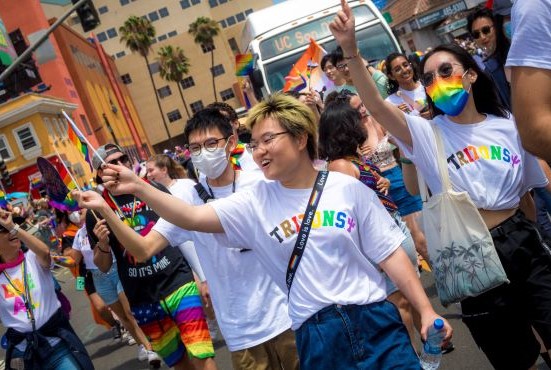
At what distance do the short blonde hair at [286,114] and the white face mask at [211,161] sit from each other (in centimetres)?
78

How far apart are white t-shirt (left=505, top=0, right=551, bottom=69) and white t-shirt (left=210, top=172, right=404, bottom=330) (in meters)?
1.05

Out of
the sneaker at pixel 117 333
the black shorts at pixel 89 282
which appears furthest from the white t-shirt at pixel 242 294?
the sneaker at pixel 117 333

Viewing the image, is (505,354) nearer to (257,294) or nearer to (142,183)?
(257,294)

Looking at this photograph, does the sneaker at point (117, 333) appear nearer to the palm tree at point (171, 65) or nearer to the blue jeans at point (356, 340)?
the blue jeans at point (356, 340)

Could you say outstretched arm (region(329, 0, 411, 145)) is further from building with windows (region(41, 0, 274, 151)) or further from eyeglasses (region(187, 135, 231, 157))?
building with windows (region(41, 0, 274, 151))

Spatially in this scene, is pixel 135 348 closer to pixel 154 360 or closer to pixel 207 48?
pixel 154 360

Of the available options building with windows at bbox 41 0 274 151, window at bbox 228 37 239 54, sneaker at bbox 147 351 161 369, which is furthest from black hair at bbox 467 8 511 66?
window at bbox 228 37 239 54

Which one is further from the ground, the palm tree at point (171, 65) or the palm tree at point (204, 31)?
the palm tree at point (204, 31)

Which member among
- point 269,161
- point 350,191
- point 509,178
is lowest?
point 509,178

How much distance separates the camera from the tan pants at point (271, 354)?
3703 mm

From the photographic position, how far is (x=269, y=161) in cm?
294

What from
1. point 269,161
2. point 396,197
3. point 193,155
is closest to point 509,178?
point 269,161

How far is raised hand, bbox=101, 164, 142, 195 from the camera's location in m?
2.83

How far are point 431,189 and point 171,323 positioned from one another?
97.3 inches
